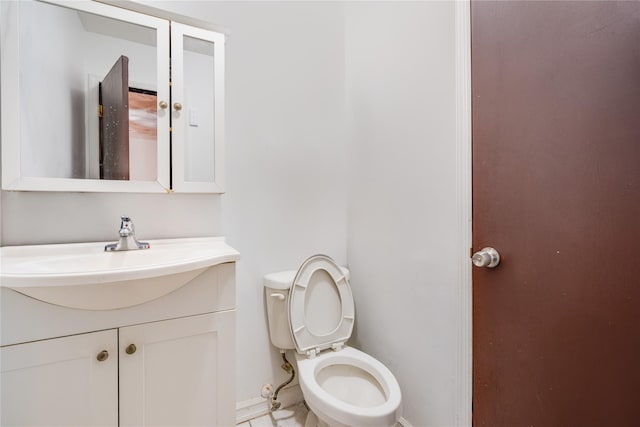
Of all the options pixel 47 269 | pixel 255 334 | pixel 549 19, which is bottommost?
pixel 255 334

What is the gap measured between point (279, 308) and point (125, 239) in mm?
698

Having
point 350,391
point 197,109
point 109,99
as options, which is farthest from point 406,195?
point 109,99

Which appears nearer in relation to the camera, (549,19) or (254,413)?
(549,19)

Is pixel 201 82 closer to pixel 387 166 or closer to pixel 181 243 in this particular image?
pixel 181 243

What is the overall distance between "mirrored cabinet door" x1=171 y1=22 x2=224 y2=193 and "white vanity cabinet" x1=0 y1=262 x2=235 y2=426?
0.48 meters

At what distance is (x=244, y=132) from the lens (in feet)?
4.63

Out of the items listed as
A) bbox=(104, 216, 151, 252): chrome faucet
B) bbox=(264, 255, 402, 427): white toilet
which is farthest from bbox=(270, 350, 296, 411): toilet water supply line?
bbox=(104, 216, 151, 252): chrome faucet

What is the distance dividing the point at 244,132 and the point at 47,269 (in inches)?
35.0

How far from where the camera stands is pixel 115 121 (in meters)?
1.15

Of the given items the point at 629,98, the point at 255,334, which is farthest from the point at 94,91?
the point at 629,98

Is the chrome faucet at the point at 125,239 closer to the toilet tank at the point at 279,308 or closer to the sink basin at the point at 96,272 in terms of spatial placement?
the sink basin at the point at 96,272

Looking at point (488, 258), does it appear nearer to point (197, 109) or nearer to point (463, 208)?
point (463, 208)

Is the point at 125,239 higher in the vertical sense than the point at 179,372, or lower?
higher

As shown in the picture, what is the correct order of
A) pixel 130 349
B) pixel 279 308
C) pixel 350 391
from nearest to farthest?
1. pixel 130 349
2. pixel 350 391
3. pixel 279 308
